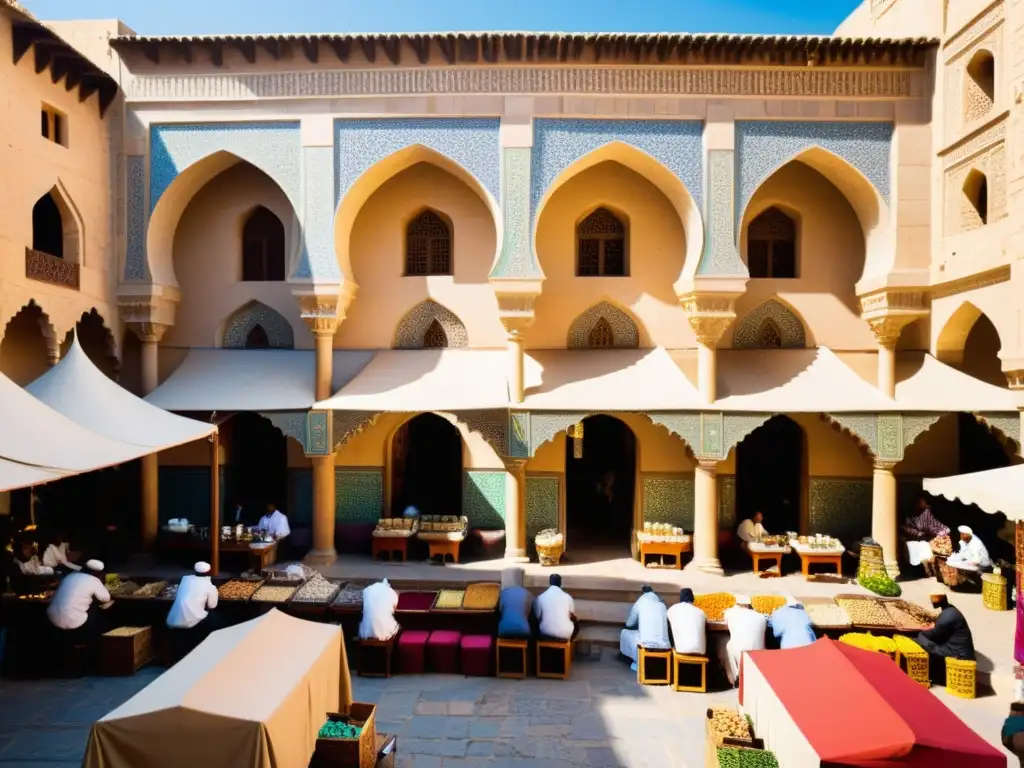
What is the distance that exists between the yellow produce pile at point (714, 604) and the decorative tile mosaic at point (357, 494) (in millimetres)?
5886

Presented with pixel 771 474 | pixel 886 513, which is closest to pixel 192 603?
pixel 771 474

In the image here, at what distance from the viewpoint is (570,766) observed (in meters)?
6.24

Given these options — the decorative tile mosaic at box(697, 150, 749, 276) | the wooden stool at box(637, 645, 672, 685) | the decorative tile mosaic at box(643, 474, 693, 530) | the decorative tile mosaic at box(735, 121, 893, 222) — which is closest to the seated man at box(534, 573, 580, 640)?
the wooden stool at box(637, 645, 672, 685)

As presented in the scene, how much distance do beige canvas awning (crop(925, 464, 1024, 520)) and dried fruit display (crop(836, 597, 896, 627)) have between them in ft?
5.25

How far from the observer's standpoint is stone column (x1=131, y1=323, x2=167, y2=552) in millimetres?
11648

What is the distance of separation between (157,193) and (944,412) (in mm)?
12765

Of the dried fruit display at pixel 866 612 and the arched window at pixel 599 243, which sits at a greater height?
the arched window at pixel 599 243

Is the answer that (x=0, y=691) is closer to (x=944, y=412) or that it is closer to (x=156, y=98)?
(x=156, y=98)

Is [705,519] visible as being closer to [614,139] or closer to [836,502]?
[836,502]

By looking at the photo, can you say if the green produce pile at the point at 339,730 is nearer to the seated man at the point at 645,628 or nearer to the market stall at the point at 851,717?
the market stall at the point at 851,717

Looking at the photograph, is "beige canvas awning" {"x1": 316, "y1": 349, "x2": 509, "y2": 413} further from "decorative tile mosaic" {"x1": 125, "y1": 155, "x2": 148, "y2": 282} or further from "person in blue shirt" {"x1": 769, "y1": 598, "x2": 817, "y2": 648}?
"person in blue shirt" {"x1": 769, "y1": 598, "x2": 817, "y2": 648}

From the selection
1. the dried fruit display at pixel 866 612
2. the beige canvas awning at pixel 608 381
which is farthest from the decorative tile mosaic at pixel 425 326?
the dried fruit display at pixel 866 612

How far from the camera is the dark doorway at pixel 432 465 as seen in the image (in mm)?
13375

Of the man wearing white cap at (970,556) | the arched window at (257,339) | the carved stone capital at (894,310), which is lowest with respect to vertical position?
the man wearing white cap at (970,556)
